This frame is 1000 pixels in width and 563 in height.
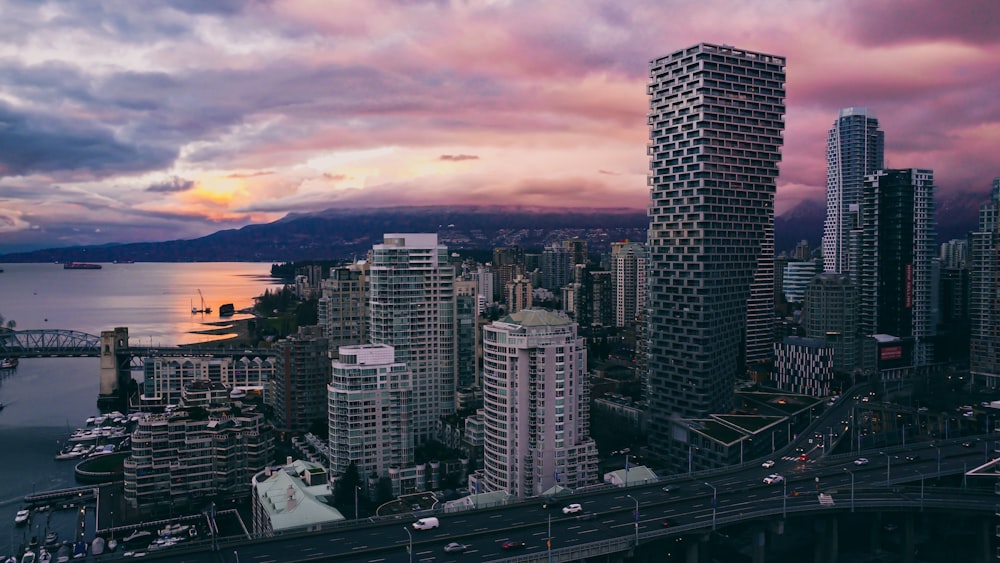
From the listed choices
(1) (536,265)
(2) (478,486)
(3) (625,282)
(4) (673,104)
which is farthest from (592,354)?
(1) (536,265)

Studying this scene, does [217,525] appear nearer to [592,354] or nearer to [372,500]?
[372,500]

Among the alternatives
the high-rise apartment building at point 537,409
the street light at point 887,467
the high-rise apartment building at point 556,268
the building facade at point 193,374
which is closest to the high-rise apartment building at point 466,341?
the high-rise apartment building at point 537,409

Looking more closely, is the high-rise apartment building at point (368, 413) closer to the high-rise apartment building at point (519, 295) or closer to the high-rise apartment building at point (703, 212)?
the high-rise apartment building at point (703, 212)

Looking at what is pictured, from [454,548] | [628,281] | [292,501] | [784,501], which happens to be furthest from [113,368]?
[784,501]

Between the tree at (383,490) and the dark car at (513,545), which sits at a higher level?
the dark car at (513,545)

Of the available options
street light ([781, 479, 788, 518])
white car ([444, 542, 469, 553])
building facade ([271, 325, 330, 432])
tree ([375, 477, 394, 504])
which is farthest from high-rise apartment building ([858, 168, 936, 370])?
white car ([444, 542, 469, 553])

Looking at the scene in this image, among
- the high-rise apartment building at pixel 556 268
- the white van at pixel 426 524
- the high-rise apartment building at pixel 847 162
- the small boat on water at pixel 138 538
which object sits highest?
the high-rise apartment building at pixel 847 162
